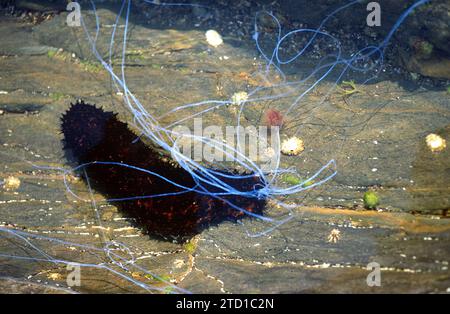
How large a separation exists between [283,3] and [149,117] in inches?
111

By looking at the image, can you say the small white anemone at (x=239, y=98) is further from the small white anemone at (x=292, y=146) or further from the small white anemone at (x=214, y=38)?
the small white anemone at (x=214, y=38)

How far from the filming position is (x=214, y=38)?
21.0 feet

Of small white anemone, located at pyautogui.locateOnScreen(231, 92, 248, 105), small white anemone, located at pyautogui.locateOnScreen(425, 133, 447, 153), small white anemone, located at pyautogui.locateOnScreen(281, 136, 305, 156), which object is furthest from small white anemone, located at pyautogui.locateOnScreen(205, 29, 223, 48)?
small white anemone, located at pyautogui.locateOnScreen(425, 133, 447, 153)

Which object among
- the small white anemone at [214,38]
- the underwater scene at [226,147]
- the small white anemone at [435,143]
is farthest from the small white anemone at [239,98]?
the small white anemone at [435,143]

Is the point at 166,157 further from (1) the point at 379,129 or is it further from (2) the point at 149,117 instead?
(1) the point at 379,129

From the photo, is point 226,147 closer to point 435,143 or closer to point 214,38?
point 214,38

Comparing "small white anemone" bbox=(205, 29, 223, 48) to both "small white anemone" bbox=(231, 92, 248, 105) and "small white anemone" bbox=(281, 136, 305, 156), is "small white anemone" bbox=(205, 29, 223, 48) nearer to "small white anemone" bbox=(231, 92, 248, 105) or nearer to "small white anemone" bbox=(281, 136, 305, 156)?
"small white anemone" bbox=(231, 92, 248, 105)

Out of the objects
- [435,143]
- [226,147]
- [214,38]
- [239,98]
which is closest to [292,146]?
[226,147]

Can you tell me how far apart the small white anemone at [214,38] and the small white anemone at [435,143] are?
3369 mm

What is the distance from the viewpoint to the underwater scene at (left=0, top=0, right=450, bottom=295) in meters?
3.83

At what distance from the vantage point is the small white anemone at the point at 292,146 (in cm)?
502

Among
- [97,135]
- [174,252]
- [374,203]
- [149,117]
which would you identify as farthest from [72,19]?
[374,203]

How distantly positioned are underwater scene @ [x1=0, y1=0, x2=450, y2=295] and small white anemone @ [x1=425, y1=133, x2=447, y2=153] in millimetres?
16

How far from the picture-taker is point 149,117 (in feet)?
18.1
